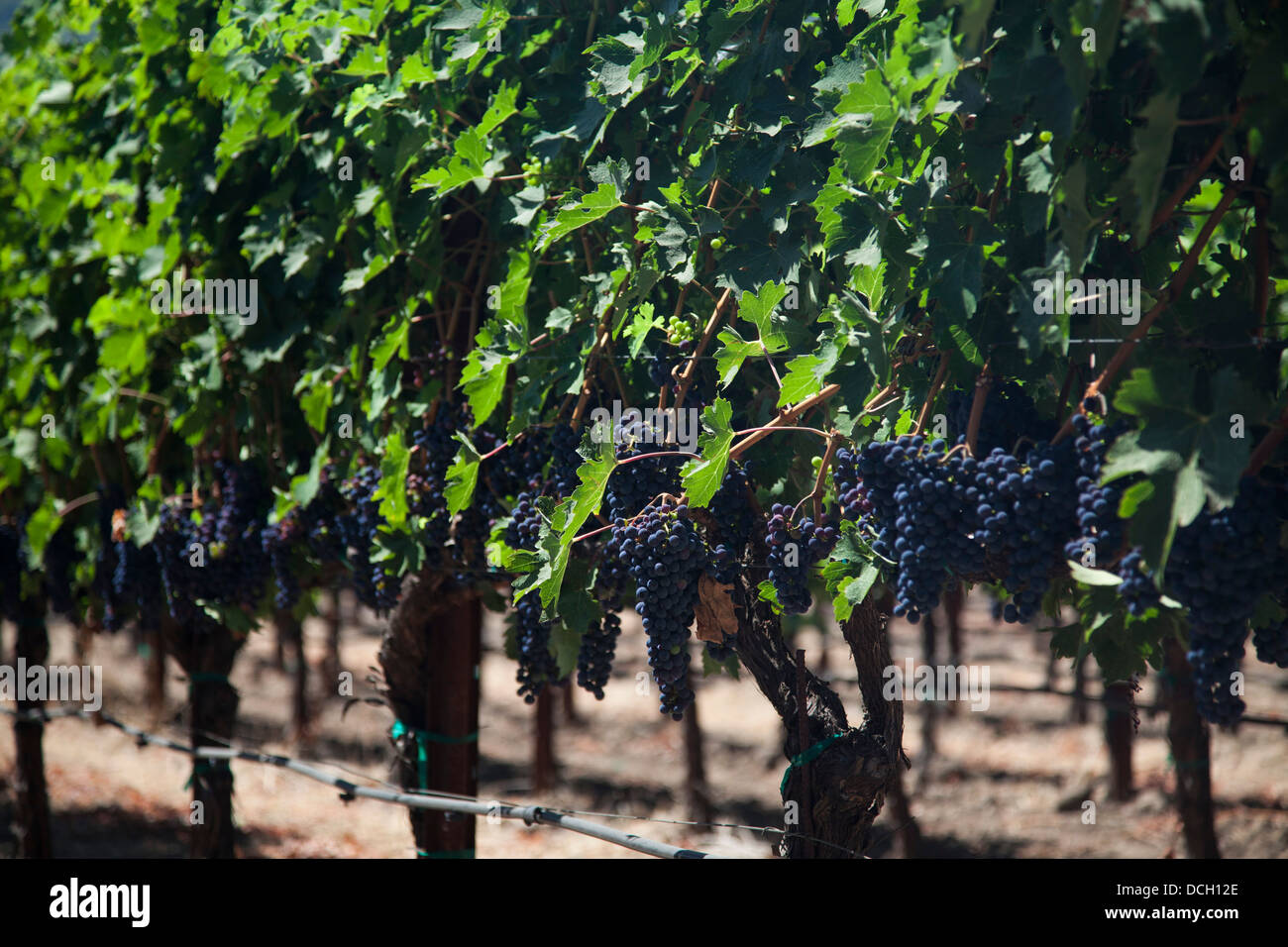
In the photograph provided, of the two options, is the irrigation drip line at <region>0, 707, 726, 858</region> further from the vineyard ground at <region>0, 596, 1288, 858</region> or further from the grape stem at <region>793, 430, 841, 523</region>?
the vineyard ground at <region>0, 596, 1288, 858</region>

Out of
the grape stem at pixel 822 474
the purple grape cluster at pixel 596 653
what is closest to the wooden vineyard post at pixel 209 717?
the purple grape cluster at pixel 596 653

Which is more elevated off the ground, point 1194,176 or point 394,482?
point 1194,176

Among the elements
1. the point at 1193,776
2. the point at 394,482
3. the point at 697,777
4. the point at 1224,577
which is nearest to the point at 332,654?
the point at 697,777

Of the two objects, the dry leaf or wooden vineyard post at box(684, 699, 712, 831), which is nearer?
the dry leaf

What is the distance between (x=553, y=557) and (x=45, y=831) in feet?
16.5

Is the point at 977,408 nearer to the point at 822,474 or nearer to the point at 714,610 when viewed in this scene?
the point at 822,474

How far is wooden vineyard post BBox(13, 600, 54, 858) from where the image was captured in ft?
19.9

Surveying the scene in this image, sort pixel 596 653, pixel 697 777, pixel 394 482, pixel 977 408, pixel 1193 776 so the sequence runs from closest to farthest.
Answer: pixel 977 408 → pixel 596 653 → pixel 394 482 → pixel 1193 776 → pixel 697 777

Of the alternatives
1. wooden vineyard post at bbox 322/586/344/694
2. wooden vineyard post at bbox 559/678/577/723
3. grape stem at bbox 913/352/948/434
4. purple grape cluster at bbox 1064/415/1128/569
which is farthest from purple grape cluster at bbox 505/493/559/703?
wooden vineyard post at bbox 559/678/577/723

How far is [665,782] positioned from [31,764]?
18.8ft

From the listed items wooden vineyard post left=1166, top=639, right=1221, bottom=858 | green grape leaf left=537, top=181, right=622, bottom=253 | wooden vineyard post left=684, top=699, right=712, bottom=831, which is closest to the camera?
green grape leaf left=537, top=181, right=622, bottom=253

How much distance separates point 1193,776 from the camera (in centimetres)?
586

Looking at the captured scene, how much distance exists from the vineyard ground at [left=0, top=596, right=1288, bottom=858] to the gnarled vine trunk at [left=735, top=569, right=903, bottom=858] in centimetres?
379
